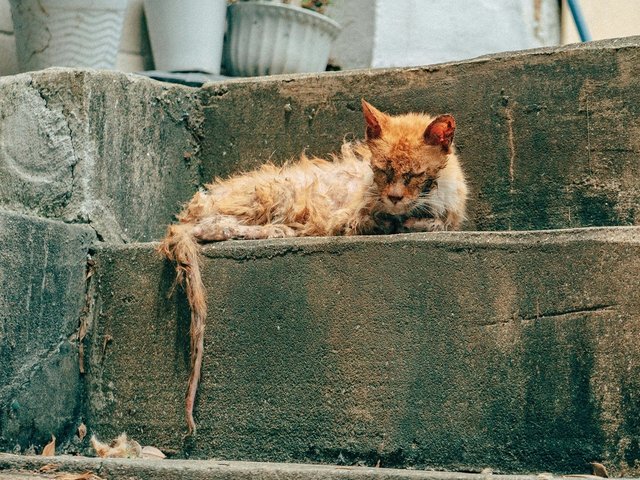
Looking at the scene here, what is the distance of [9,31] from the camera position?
255 inches

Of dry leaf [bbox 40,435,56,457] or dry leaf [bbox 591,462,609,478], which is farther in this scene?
dry leaf [bbox 40,435,56,457]

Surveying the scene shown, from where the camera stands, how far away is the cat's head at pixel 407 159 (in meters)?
4.74

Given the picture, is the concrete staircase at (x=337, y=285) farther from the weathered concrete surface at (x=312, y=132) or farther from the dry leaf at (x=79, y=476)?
the dry leaf at (x=79, y=476)

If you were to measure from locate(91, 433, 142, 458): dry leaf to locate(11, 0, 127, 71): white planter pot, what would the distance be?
8.01ft

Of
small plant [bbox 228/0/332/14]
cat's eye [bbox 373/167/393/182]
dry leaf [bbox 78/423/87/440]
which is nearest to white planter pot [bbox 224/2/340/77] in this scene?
small plant [bbox 228/0/332/14]

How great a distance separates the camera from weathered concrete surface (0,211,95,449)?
4.64 meters

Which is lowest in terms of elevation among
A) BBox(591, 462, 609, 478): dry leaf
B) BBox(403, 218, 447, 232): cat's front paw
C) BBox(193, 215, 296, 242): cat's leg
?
BBox(591, 462, 609, 478): dry leaf

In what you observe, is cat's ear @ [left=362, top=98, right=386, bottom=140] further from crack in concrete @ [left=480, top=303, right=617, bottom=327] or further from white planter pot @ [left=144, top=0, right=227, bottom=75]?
white planter pot @ [left=144, top=0, right=227, bottom=75]

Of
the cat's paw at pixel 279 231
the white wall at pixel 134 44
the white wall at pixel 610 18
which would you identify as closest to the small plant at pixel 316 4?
the white wall at pixel 134 44

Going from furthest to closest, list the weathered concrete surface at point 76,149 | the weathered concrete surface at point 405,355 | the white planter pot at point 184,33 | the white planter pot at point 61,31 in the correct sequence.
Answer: the white planter pot at point 184,33, the white planter pot at point 61,31, the weathered concrete surface at point 76,149, the weathered concrete surface at point 405,355

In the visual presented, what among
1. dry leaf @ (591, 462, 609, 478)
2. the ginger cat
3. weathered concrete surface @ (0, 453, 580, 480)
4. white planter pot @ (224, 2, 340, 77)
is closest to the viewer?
weathered concrete surface @ (0, 453, 580, 480)

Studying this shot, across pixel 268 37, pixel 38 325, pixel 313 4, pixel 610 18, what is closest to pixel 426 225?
pixel 38 325

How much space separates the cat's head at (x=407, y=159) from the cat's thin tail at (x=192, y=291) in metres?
0.85

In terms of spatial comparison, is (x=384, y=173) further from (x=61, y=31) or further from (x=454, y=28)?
(x=454, y=28)
